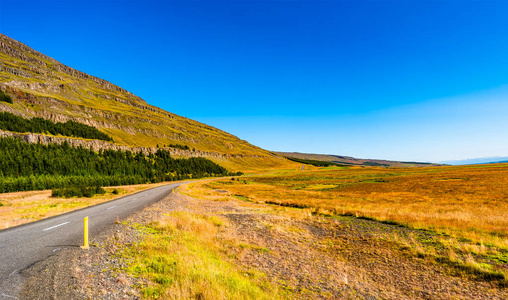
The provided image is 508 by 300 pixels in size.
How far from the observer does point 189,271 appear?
30.0ft

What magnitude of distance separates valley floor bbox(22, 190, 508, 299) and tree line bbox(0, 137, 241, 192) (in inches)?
2029

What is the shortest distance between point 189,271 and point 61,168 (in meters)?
82.1

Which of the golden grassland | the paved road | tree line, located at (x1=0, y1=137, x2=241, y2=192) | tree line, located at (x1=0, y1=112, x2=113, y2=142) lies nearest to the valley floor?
the paved road

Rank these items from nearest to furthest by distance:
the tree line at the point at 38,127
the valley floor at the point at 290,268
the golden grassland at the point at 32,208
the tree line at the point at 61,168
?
the valley floor at the point at 290,268, the golden grassland at the point at 32,208, the tree line at the point at 61,168, the tree line at the point at 38,127

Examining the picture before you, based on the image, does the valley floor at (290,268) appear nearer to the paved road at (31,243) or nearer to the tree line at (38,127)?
the paved road at (31,243)

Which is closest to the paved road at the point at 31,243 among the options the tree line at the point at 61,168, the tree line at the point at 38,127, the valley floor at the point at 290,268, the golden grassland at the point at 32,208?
the valley floor at the point at 290,268

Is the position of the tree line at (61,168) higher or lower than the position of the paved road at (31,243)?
higher

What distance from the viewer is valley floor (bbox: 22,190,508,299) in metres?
7.67

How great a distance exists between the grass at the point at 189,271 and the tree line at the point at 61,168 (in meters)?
52.2

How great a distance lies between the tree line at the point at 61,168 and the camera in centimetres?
5234

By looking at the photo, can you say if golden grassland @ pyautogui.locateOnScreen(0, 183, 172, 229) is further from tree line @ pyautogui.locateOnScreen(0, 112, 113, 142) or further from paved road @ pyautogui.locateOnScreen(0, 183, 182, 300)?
tree line @ pyautogui.locateOnScreen(0, 112, 113, 142)

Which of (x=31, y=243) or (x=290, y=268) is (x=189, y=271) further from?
(x=31, y=243)

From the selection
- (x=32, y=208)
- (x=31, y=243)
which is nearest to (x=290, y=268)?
(x=31, y=243)

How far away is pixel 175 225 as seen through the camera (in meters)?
17.1
